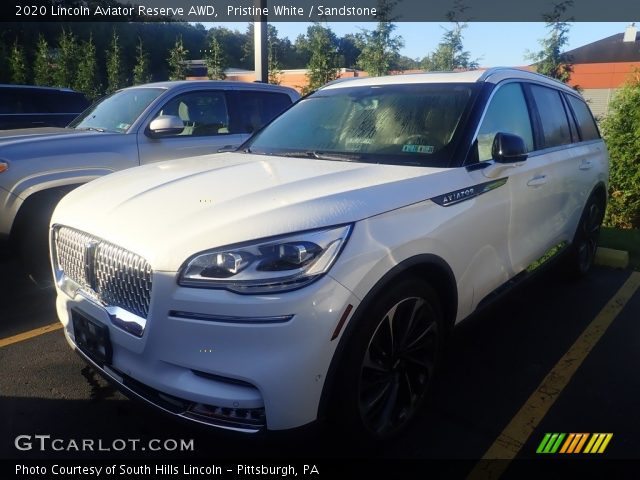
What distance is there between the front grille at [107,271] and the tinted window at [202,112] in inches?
126

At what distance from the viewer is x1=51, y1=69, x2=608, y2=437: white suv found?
191 cm

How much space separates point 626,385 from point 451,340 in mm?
1230

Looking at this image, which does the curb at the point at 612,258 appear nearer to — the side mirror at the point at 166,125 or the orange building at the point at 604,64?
the side mirror at the point at 166,125

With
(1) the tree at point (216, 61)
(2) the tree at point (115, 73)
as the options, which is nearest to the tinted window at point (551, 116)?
(1) the tree at point (216, 61)

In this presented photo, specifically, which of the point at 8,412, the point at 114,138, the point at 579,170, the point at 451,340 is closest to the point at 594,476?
the point at 451,340

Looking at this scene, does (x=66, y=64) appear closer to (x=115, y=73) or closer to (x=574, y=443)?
(x=115, y=73)

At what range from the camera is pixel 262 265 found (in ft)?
6.31

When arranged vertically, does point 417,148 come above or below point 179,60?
below

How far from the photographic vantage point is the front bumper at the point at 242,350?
1868mm

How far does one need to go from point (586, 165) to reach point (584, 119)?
0.70m

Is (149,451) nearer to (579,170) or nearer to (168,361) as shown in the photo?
(168,361)

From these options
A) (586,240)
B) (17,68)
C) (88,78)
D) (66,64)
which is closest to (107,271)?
(586,240)

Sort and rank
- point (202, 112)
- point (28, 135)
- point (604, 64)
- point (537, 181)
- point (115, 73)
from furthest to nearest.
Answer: point (604, 64) → point (115, 73) → point (202, 112) → point (28, 135) → point (537, 181)
